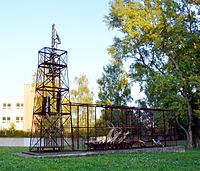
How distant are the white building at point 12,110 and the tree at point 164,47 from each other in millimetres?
33244

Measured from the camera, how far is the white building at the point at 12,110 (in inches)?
2256

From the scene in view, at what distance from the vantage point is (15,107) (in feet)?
188

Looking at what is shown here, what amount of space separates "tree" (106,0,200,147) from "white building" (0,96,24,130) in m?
33.2

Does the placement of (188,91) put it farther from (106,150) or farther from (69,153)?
(69,153)

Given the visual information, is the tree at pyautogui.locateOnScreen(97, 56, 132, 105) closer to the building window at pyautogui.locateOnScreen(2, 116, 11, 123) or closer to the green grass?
the building window at pyautogui.locateOnScreen(2, 116, 11, 123)

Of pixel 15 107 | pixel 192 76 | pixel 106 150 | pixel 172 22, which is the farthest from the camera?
pixel 15 107

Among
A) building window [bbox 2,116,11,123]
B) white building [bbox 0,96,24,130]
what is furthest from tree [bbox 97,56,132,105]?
building window [bbox 2,116,11,123]

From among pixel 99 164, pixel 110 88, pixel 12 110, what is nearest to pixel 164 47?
pixel 110 88

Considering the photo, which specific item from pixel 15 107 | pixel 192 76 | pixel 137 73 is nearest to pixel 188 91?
pixel 192 76

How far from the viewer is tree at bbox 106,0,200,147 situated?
2606 cm

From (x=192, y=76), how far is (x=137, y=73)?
533 cm

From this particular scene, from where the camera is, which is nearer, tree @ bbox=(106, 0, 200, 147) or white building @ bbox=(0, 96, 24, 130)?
tree @ bbox=(106, 0, 200, 147)

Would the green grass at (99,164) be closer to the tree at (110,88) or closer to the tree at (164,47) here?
the tree at (164,47)

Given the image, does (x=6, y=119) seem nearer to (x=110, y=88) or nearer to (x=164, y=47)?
(x=110, y=88)
